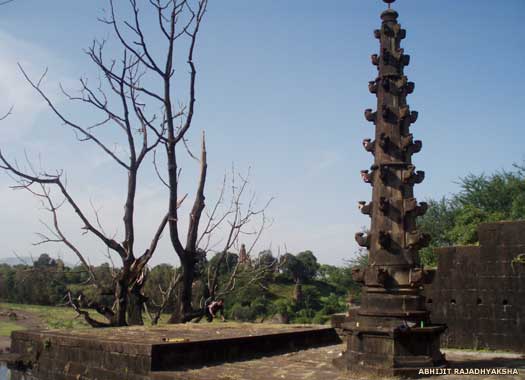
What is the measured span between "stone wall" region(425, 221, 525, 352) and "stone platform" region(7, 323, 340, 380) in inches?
122

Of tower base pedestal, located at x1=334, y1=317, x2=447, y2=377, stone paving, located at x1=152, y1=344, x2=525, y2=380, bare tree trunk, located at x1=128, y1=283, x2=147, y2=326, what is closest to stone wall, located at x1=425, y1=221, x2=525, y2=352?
stone paving, located at x1=152, y1=344, x2=525, y2=380

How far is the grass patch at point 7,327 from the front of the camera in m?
26.4

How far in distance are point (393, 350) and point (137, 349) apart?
133 inches

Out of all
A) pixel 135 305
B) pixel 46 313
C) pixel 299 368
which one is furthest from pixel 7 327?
pixel 299 368

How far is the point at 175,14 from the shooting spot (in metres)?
13.4

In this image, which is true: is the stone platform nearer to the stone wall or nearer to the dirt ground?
the stone wall

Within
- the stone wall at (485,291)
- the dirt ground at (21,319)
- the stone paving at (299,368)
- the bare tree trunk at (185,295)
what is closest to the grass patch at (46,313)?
the dirt ground at (21,319)

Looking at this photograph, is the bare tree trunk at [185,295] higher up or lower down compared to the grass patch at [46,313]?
higher up

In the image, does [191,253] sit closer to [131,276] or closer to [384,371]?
[131,276]

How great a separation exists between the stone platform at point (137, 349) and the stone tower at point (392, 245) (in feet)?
6.18

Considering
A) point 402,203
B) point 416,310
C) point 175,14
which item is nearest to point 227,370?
point 416,310

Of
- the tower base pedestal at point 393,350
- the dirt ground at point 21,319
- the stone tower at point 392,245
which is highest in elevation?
the stone tower at point 392,245

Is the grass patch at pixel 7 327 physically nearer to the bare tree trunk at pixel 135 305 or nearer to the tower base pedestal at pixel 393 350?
the bare tree trunk at pixel 135 305

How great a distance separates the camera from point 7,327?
91.6ft
